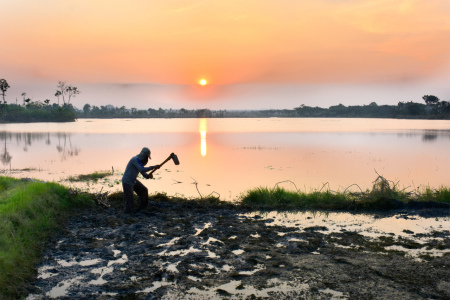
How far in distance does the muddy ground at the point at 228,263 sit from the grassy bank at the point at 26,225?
22cm

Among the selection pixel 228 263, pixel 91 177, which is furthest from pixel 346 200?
pixel 91 177

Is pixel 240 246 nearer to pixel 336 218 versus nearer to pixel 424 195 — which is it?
pixel 336 218

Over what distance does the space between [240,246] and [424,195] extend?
6.25m

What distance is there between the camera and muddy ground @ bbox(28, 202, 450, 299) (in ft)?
15.5

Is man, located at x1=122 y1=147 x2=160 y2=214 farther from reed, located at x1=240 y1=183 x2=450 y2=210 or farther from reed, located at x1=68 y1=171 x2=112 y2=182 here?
reed, located at x1=68 y1=171 x2=112 y2=182

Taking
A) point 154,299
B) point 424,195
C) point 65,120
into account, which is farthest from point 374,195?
point 65,120

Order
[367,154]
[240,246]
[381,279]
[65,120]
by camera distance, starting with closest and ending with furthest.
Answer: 1. [381,279]
2. [240,246]
3. [367,154]
4. [65,120]

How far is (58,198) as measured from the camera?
29.1ft

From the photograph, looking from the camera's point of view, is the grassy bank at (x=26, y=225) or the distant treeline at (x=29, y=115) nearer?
the grassy bank at (x=26, y=225)

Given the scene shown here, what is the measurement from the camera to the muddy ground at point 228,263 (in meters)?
4.72

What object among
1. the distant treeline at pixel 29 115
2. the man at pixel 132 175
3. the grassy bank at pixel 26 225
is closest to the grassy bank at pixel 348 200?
the man at pixel 132 175

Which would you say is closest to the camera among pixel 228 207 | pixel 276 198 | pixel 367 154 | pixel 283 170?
pixel 228 207

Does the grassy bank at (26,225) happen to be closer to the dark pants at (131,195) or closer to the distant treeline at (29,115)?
the dark pants at (131,195)

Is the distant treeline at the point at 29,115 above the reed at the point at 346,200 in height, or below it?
above
